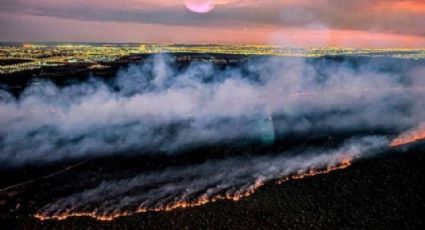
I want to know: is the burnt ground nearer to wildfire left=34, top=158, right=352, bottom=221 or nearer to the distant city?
wildfire left=34, top=158, right=352, bottom=221

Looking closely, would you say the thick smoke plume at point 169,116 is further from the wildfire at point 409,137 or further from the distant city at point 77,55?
the distant city at point 77,55

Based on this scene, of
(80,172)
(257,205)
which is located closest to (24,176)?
(80,172)

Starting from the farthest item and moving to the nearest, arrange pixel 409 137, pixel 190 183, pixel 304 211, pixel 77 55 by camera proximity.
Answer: pixel 77 55 < pixel 409 137 < pixel 190 183 < pixel 304 211

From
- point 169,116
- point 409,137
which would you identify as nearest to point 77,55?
point 169,116

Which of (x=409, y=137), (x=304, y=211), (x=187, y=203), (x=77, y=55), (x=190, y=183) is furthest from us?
(x=77, y=55)

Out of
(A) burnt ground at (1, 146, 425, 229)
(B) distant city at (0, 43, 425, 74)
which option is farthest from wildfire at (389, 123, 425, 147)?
(B) distant city at (0, 43, 425, 74)

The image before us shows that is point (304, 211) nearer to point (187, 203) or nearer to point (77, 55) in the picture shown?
point (187, 203)
